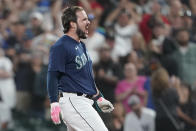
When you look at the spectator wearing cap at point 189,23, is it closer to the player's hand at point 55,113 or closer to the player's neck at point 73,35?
the player's neck at point 73,35

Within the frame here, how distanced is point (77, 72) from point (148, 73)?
3.77 m

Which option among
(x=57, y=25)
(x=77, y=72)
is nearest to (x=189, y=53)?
(x=57, y=25)

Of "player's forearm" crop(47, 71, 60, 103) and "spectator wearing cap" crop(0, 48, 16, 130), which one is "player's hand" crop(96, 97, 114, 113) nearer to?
"player's forearm" crop(47, 71, 60, 103)

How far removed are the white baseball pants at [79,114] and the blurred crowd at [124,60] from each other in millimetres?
3208

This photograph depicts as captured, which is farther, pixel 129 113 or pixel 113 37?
pixel 113 37

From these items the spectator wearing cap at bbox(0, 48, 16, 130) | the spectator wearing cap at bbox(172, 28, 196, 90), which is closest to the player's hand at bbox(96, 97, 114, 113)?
the spectator wearing cap at bbox(172, 28, 196, 90)

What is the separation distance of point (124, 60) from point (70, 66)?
3.87m

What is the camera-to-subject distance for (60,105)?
5449 millimetres

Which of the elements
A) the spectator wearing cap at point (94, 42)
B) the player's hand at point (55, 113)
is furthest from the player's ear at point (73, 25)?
the spectator wearing cap at point (94, 42)

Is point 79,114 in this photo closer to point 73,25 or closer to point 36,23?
point 73,25

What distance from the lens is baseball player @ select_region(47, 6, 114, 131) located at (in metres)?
5.30

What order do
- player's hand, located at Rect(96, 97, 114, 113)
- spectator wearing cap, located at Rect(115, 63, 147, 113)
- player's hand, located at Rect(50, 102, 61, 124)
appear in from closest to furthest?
player's hand, located at Rect(50, 102, 61, 124)
player's hand, located at Rect(96, 97, 114, 113)
spectator wearing cap, located at Rect(115, 63, 147, 113)

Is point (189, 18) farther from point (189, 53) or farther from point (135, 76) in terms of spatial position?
point (135, 76)

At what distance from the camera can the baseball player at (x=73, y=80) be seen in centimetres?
530
